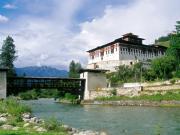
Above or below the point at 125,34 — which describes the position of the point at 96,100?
below

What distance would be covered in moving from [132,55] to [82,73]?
27594 millimetres

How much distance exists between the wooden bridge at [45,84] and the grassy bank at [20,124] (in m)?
45.0

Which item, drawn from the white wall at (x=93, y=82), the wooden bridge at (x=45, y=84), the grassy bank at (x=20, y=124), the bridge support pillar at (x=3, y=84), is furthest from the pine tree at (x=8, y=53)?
the grassy bank at (x=20, y=124)

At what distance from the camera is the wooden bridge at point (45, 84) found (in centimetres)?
7588

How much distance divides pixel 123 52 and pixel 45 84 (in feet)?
103

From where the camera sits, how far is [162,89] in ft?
199

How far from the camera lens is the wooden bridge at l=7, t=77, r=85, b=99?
249 ft

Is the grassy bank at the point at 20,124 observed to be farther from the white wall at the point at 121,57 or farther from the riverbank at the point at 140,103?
the white wall at the point at 121,57

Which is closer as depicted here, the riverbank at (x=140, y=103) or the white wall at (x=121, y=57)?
the riverbank at (x=140, y=103)

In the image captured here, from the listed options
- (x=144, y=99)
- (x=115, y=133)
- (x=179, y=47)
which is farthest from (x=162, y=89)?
(x=115, y=133)

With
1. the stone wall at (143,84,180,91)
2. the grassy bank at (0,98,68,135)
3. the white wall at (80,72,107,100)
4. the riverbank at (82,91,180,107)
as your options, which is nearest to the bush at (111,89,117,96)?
the riverbank at (82,91,180,107)

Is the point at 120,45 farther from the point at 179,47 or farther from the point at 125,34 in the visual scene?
the point at 179,47

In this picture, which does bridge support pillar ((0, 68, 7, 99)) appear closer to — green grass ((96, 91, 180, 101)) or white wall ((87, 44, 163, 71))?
green grass ((96, 91, 180, 101))

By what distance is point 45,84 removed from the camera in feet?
264
